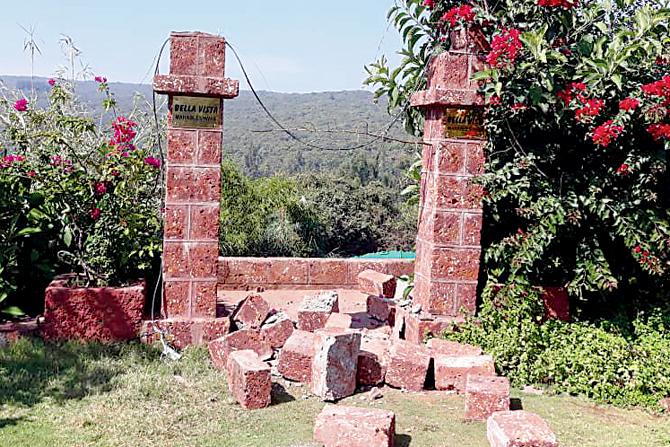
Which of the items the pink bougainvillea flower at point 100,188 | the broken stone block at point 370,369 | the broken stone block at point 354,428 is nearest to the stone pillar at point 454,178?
the broken stone block at point 370,369

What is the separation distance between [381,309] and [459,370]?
183cm

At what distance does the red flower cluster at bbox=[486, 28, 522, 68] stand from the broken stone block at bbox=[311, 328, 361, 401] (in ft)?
7.64

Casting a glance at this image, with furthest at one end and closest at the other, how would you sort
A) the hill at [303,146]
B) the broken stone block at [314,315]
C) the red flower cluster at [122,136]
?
the hill at [303,146], the red flower cluster at [122,136], the broken stone block at [314,315]

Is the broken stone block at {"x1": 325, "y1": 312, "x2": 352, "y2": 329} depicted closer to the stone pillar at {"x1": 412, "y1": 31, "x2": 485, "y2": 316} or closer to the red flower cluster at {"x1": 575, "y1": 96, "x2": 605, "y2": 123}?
the stone pillar at {"x1": 412, "y1": 31, "x2": 485, "y2": 316}

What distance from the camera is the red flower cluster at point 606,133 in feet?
17.5

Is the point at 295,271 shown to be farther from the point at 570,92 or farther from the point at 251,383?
the point at 570,92

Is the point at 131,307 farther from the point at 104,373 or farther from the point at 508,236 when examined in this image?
the point at 508,236

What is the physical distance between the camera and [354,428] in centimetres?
396

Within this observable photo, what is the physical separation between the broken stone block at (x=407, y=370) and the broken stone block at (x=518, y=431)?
→ 0.86m

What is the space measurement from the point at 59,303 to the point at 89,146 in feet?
7.46

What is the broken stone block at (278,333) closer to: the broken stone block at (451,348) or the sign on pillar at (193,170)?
the sign on pillar at (193,170)

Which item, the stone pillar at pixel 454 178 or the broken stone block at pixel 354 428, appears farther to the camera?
the stone pillar at pixel 454 178

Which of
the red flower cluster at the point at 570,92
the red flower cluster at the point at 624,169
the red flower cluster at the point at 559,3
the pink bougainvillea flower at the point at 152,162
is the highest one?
the red flower cluster at the point at 559,3

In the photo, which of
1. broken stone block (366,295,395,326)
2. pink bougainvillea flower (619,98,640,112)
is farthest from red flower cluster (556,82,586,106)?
broken stone block (366,295,395,326)
